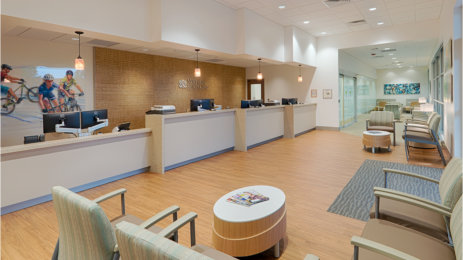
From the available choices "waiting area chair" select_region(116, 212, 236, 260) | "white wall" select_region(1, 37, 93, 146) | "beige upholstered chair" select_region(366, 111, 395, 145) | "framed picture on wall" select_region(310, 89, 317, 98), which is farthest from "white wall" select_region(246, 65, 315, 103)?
"waiting area chair" select_region(116, 212, 236, 260)

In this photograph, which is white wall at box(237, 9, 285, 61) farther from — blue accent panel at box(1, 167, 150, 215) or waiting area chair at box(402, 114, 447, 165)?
blue accent panel at box(1, 167, 150, 215)

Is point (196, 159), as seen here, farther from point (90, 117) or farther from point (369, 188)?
point (369, 188)

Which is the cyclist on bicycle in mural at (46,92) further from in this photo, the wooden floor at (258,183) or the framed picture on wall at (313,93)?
the framed picture on wall at (313,93)

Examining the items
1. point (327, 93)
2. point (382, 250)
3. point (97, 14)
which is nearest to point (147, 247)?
point (382, 250)

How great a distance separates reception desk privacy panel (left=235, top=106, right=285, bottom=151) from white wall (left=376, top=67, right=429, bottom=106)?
14.3m

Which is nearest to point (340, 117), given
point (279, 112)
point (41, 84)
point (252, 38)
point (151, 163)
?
point (279, 112)

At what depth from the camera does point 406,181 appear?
13.8ft

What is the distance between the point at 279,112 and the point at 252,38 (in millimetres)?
2646

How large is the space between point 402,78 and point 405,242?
815 inches

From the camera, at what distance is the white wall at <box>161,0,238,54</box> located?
516cm

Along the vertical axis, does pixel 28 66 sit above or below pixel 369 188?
above

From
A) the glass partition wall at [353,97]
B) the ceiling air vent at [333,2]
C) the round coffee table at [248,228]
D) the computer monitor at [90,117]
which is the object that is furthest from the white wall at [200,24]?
the glass partition wall at [353,97]

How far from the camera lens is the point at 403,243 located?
1.71 m

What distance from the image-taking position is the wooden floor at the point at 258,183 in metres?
2.58
